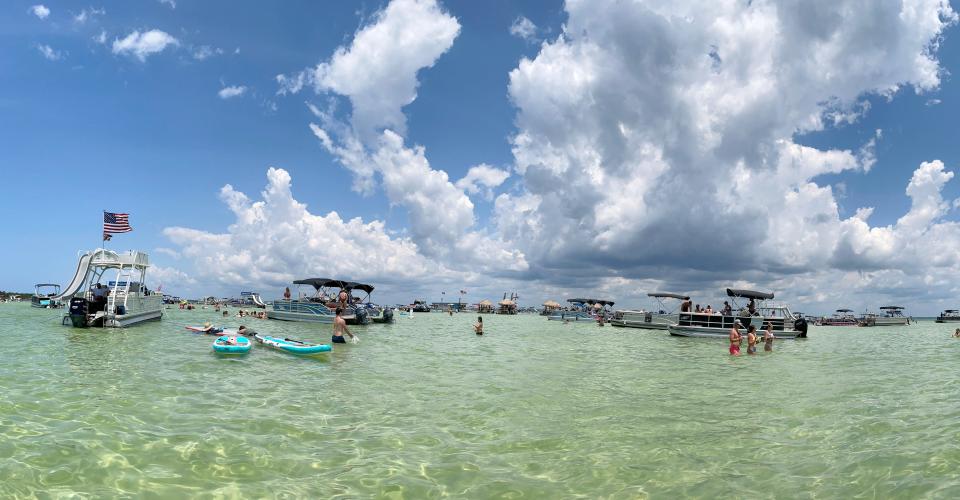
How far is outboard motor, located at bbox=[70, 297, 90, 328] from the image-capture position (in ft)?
111

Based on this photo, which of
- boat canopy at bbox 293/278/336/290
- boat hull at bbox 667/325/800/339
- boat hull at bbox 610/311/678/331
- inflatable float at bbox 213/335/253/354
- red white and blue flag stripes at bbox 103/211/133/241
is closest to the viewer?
inflatable float at bbox 213/335/253/354

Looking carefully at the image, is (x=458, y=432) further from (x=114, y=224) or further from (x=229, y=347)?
(x=114, y=224)

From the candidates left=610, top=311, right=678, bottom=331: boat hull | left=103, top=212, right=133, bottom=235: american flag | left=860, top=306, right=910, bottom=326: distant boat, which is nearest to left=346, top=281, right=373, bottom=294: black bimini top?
left=103, top=212, right=133, bottom=235: american flag

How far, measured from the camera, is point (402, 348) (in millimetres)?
28297

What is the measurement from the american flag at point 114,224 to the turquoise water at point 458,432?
23.4 m

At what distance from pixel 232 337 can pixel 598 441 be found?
18.5 m

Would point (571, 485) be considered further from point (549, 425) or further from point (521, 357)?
point (521, 357)

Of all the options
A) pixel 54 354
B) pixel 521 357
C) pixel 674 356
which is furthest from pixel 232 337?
pixel 674 356

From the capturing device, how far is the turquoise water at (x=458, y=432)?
7.38 meters

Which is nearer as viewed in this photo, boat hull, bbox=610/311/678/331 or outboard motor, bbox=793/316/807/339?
outboard motor, bbox=793/316/807/339

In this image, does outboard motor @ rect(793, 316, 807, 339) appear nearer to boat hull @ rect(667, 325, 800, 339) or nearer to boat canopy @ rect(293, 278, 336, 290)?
boat hull @ rect(667, 325, 800, 339)

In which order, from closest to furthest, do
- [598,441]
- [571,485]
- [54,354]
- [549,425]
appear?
[571,485], [598,441], [549,425], [54,354]

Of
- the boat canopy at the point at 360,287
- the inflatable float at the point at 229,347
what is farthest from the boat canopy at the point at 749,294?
the inflatable float at the point at 229,347

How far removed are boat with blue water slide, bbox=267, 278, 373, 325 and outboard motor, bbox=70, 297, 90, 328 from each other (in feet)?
55.9
